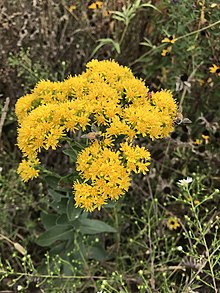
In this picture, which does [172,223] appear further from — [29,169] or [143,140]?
[29,169]

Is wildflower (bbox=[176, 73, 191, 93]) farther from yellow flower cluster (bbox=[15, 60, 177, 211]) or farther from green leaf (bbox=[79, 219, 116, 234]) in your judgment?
green leaf (bbox=[79, 219, 116, 234])

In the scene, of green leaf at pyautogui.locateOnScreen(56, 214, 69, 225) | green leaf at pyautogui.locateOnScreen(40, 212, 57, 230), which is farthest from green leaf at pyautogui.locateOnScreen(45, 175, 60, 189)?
green leaf at pyautogui.locateOnScreen(40, 212, 57, 230)

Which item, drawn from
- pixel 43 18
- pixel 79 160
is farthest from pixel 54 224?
pixel 43 18

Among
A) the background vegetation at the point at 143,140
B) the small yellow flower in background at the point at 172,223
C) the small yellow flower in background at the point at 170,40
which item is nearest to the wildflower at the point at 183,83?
the background vegetation at the point at 143,140

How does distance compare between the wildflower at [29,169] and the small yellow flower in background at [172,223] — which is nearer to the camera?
the wildflower at [29,169]

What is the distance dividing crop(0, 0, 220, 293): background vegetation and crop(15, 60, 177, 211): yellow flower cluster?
16.3 inches

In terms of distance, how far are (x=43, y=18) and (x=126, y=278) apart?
4.28 ft

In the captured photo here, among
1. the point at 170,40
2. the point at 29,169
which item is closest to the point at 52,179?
the point at 29,169

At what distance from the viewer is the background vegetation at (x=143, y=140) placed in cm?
225

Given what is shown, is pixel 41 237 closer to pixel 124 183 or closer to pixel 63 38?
pixel 124 183

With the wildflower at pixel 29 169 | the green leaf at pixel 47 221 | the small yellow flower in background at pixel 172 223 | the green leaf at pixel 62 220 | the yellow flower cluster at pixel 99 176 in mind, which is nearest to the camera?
the yellow flower cluster at pixel 99 176

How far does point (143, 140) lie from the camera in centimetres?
250

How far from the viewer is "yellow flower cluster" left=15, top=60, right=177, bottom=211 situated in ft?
5.27

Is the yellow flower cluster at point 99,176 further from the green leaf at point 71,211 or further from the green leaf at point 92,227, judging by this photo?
the green leaf at point 92,227
